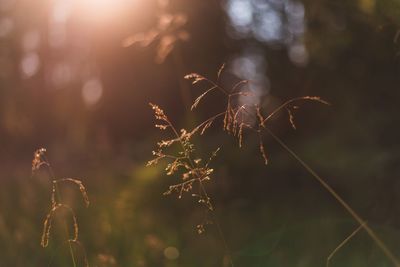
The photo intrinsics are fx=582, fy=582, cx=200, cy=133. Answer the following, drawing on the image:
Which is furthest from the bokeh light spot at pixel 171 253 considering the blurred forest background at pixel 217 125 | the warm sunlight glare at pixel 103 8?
the warm sunlight glare at pixel 103 8

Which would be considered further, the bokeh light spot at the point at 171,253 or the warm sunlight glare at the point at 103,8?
the warm sunlight glare at the point at 103,8

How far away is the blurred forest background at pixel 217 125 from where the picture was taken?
332cm

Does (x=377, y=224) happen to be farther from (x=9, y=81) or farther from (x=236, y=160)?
(x=9, y=81)

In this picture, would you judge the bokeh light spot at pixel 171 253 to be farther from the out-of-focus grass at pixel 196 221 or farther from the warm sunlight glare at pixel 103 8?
the warm sunlight glare at pixel 103 8

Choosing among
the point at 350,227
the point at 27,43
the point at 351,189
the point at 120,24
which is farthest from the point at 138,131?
the point at 350,227

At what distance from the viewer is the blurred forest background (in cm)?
332

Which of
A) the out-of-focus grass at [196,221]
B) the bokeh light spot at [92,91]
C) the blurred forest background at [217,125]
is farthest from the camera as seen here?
the bokeh light spot at [92,91]

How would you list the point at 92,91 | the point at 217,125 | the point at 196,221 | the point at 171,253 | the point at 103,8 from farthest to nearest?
1. the point at 92,91
2. the point at 217,125
3. the point at 103,8
4. the point at 196,221
5. the point at 171,253

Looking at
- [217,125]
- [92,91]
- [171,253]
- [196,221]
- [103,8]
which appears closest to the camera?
[171,253]

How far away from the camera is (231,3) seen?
5918mm

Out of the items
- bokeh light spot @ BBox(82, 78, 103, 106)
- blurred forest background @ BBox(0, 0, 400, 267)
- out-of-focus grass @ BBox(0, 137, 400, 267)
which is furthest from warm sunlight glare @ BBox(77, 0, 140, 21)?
out-of-focus grass @ BBox(0, 137, 400, 267)

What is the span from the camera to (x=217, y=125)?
6.96m

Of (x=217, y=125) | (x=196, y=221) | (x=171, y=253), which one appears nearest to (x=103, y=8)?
(x=217, y=125)

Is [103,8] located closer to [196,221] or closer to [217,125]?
[217,125]
